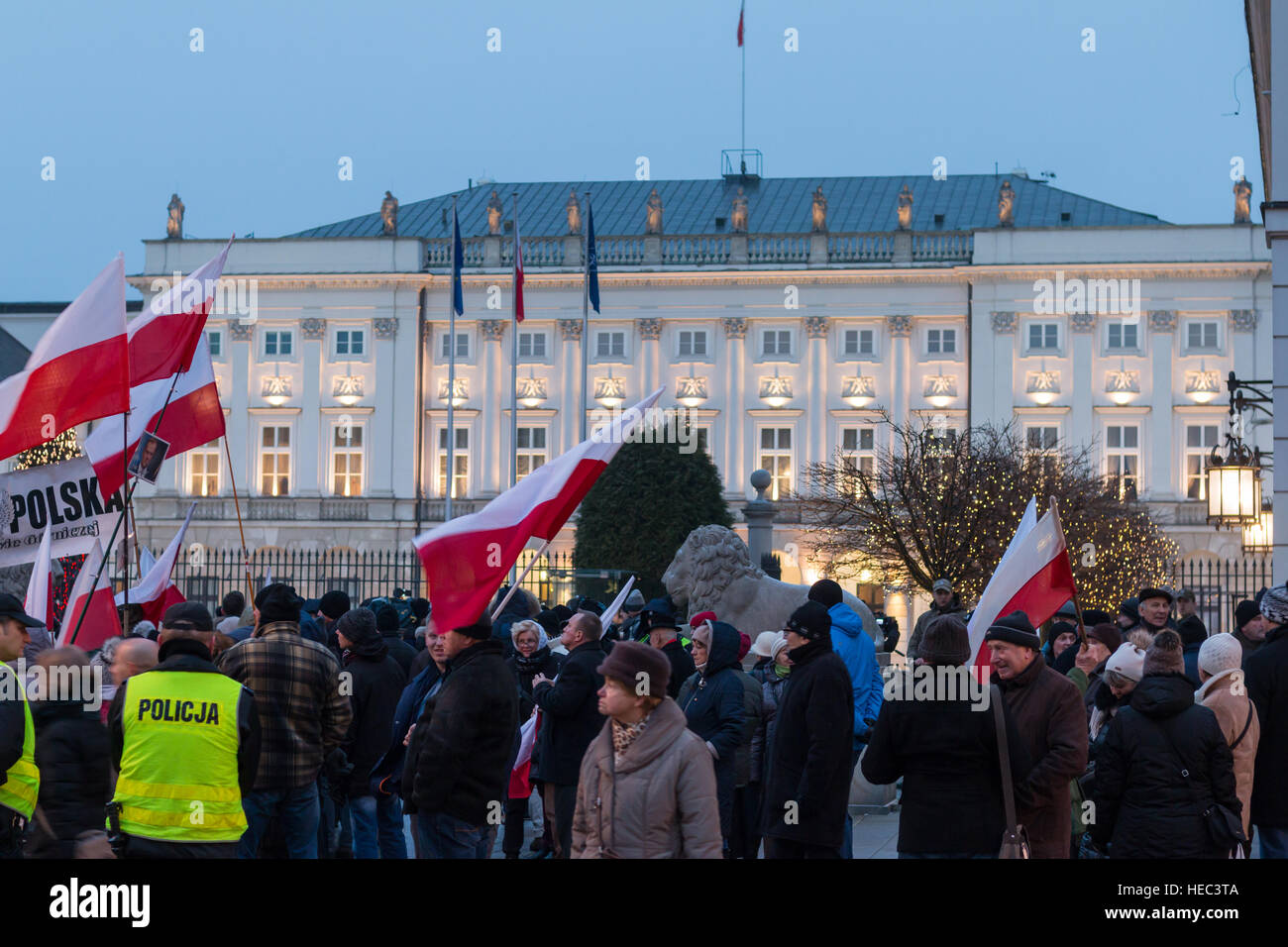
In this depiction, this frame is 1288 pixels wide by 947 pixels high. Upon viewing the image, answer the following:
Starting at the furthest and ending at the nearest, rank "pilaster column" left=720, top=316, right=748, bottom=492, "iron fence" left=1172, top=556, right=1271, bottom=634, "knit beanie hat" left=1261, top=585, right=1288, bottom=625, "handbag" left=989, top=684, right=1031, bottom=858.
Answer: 1. "pilaster column" left=720, top=316, right=748, bottom=492
2. "iron fence" left=1172, top=556, right=1271, bottom=634
3. "knit beanie hat" left=1261, top=585, right=1288, bottom=625
4. "handbag" left=989, top=684, right=1031, bottom=858

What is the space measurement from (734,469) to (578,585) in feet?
49.3

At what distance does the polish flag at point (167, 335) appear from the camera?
1038 cm

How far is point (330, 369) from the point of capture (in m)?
53.6

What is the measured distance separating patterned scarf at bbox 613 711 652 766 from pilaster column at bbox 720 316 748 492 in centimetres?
4640

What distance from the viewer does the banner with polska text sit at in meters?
9.62

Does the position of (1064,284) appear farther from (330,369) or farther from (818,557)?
(330,369)

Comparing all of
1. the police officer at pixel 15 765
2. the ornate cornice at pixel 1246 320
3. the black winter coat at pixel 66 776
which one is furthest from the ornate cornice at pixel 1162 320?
the police officer at pixel 15 765

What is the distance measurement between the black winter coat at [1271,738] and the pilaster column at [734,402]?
44344mm

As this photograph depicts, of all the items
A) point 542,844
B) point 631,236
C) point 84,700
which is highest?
point 631,236

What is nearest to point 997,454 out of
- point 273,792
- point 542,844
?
point 542,844

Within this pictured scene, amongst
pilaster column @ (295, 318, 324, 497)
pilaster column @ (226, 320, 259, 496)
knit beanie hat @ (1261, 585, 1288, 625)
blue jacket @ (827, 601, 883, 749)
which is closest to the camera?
knit beanie hat @ (1261, 585, 1288, 625)

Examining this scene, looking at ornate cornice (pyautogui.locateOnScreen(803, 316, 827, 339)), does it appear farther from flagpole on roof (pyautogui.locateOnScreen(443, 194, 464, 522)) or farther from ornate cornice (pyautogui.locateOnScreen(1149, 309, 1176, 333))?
flagpole on roof (pyautogui.locateOnScreen(443, 194, 464, 522))

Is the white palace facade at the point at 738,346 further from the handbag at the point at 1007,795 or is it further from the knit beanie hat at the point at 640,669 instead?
the knit beanie hat at the point at 640,669

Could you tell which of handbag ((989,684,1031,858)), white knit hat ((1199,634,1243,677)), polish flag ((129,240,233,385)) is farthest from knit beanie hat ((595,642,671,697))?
polish flag ((129,240,233,385))
